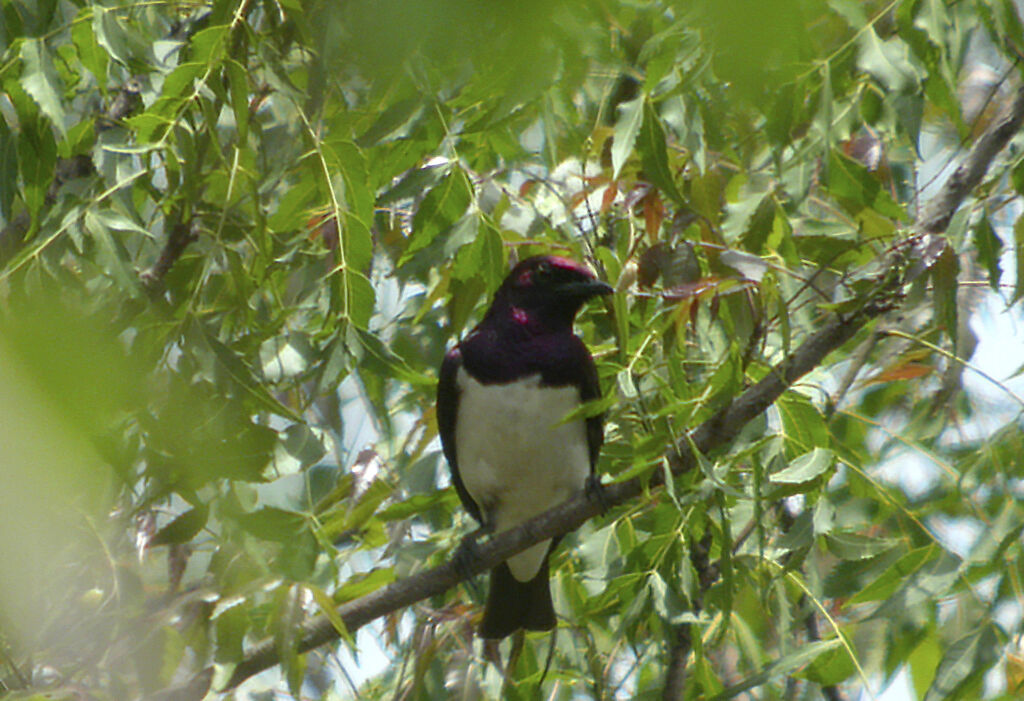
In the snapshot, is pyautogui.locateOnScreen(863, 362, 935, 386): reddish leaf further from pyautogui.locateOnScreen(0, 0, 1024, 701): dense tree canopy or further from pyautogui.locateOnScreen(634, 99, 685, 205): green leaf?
pyautogui.locateOnScreen(634, 99, 685, 205): green leaf

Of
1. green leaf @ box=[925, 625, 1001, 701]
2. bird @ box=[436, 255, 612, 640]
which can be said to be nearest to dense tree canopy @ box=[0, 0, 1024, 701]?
green leaf @ box=[925, 625, 1001, 701]

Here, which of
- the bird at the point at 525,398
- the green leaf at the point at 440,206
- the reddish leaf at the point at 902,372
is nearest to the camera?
the green leaf at the point at 440,206

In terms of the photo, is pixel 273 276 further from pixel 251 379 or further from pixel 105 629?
pixel 105 629

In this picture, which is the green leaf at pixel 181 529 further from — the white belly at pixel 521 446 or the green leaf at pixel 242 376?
the white belly at pixel 521 446

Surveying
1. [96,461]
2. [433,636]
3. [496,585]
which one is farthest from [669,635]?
[96,461]

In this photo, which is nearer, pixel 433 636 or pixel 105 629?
pixel 105 629

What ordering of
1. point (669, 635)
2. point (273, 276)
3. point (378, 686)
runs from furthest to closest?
1. point (378, 686)
2. point (273, 276)
3. point (669, 635)

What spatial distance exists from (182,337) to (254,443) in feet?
3.02

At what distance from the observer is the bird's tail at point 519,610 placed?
12.4 ft

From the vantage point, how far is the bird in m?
4.11

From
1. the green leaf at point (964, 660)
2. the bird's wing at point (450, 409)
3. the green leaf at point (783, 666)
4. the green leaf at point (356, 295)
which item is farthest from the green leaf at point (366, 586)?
the green leaf at point (964, 660)

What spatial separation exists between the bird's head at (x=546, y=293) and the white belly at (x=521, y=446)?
0.95 ft

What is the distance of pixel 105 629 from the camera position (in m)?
2.45

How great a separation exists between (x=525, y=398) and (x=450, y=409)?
31 cm
